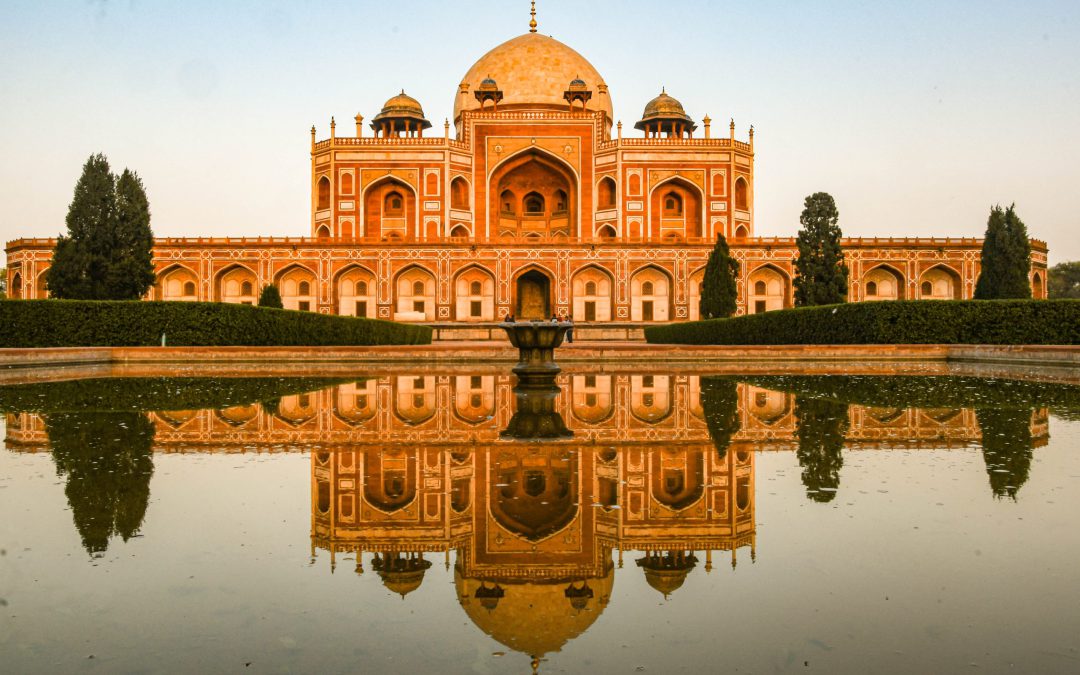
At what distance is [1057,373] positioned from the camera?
11.3 m

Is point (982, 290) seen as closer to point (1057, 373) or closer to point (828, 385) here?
point (1057, 373)

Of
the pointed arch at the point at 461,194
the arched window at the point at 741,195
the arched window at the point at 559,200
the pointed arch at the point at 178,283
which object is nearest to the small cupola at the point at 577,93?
the arched window at the point at 559,200

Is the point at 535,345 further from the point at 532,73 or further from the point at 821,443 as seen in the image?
the point at 532,73

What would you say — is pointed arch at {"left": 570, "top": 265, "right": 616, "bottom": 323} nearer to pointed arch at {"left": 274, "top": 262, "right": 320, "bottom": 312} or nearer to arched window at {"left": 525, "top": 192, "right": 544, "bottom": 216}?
arched window at {"left": 525, "top": 192, "right": 544, "bottom": 216}

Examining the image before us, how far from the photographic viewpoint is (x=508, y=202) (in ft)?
135

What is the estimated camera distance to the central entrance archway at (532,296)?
3556cm

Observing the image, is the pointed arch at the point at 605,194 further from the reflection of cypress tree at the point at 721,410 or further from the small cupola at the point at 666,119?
the reflection of cypress tree at the point at 721,410

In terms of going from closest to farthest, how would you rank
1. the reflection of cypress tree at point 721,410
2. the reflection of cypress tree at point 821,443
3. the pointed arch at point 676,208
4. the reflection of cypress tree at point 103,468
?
the reflection of cypress tree at point 103,468 < the reflection of cypress tree at point 821,443 < the reflection of cypress tree at point 721,410 < the pointed arch at point 676,208

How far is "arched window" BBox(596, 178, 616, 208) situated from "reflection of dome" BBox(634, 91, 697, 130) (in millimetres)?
4456

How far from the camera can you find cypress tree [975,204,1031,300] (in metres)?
22.8

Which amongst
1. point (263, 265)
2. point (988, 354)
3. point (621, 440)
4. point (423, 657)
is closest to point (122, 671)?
point (423, 657)

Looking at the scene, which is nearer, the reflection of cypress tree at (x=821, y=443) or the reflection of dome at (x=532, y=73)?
the reflection of cypress tree at (x=821, y=443)

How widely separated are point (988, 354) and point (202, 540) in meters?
13.0

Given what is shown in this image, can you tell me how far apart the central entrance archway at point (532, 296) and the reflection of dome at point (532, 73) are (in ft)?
32.2
